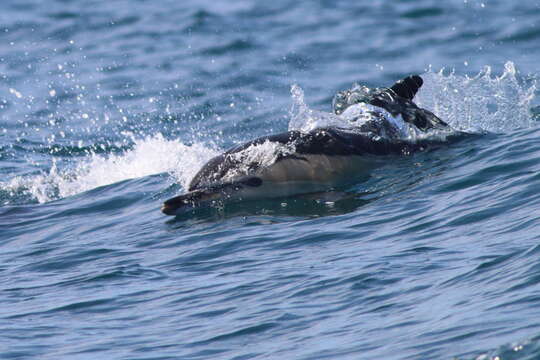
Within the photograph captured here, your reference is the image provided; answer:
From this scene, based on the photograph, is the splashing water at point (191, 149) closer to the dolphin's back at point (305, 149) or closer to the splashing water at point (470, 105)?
the splashing water at point (470, 105)

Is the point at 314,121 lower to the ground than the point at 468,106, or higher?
higher

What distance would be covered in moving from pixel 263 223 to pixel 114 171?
4816 mm

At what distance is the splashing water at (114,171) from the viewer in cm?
1346

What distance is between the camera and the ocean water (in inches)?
280

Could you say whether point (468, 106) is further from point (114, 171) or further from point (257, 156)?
point (257, 156)

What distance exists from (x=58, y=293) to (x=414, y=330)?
10.9 ft

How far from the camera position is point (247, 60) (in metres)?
21.9

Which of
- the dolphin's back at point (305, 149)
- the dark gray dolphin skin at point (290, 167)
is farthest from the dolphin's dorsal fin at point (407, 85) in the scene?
→ the dolphin's back at point (305, 149)

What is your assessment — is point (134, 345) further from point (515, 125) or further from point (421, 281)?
point (515, 125)

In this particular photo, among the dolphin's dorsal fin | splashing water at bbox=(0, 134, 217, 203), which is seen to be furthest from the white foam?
the dolphin's dorsal fin

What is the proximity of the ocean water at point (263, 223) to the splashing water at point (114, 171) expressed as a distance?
4cm

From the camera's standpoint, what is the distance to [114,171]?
47.8 feet

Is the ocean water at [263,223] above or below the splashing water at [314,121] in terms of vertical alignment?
below

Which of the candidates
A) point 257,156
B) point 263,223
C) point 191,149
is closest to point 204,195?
point 257,156
